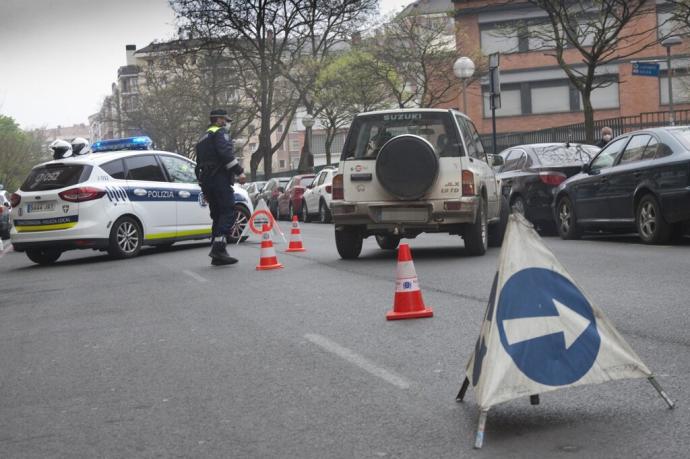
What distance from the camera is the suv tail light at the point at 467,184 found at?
13.7 metres

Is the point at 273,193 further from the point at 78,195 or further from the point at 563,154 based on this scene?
the point at 78,195

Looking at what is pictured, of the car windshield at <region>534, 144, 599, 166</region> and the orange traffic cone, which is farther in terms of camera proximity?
the car windshield at <region>534, 144, 599, 166</region>

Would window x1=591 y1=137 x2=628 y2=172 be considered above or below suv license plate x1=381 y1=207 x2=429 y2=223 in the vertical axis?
above

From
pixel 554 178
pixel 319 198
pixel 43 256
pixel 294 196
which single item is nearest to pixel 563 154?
pixel 554 178

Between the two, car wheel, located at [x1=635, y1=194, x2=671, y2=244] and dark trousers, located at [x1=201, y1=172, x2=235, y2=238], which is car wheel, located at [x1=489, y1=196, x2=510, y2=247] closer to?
car wheel, located at [x1=635, y1=194, x2=671, y2=244]

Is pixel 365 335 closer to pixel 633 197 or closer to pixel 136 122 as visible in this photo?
pixel 633 197

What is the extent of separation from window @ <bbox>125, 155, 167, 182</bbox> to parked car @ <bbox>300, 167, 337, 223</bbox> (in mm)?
11662

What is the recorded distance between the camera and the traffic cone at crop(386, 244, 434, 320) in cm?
849

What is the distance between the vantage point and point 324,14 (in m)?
47.6

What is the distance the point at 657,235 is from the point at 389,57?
34338 millimetres

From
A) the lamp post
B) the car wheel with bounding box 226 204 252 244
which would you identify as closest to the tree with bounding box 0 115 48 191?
the lamp post

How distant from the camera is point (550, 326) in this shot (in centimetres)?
479

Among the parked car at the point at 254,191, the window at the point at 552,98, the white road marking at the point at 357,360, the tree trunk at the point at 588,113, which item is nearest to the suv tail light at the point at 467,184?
the white road marking at the point at 357,360

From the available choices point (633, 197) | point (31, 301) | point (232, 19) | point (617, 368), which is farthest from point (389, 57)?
point (617, 368)
